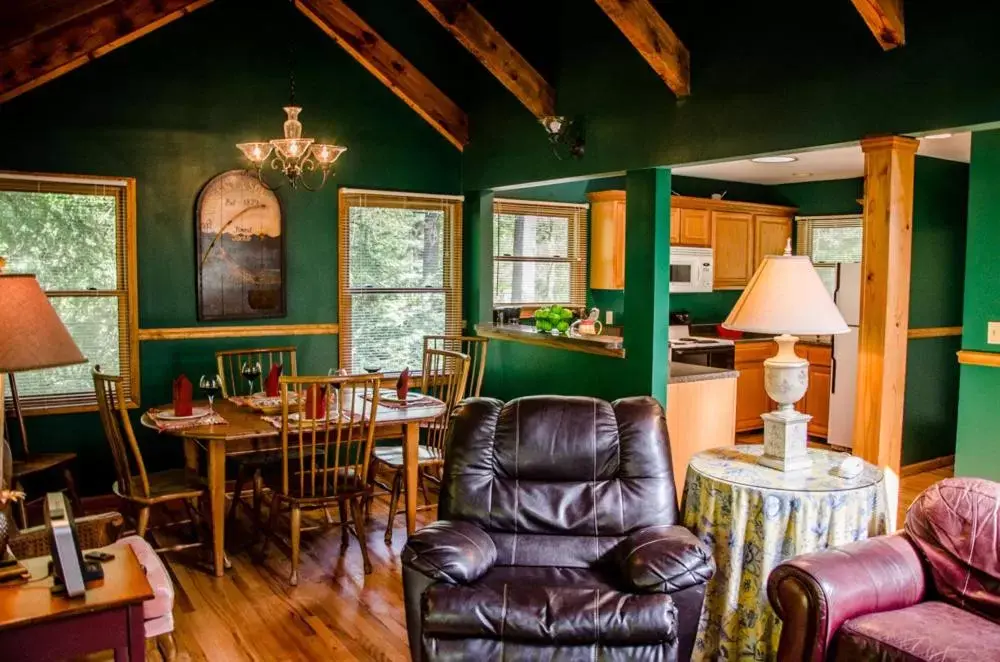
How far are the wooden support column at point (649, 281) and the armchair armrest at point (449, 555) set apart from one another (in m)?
2.07

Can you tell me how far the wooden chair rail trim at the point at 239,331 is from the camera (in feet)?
16.7

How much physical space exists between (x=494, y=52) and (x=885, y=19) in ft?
8.01

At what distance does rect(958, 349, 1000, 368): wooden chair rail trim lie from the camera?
4668 mm

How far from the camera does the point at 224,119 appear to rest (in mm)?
5242

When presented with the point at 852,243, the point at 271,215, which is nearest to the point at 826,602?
the point at 271,215

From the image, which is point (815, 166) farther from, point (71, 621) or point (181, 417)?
point (71, 621)

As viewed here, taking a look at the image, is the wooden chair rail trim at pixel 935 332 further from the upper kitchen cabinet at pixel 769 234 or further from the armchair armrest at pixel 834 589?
the armchair armrest at pixel 834 589

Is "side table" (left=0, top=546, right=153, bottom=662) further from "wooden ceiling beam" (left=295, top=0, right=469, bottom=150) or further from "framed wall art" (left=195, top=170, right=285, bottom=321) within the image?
"wooden ceiling beam" (left=295, top=0, right=469, bottom=150)

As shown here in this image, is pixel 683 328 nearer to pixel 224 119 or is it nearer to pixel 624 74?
pixel 624 74

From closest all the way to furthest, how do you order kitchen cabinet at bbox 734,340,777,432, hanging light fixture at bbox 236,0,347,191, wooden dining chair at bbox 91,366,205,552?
→ 1. wooden dining chair at bbox 91,366,205,552
2. hanging light fixture at bbox 236,0,347,191
3. kitchen cabinet at bbox 734,340,777,432

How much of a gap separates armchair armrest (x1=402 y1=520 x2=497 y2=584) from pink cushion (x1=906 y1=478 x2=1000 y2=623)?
1.46m

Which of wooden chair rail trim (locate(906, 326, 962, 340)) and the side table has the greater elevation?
wooden chair rail trim (locate(906, 326, 962, 340))

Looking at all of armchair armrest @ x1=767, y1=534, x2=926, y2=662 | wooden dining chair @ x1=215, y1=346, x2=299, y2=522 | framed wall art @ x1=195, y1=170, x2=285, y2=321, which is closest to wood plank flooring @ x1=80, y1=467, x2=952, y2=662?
wooden dining chair @ x1=215, y1=346, x2=299, y2=522

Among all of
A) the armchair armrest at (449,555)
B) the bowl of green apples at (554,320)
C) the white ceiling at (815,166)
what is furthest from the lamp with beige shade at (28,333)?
the white ceiling at (815,166)
